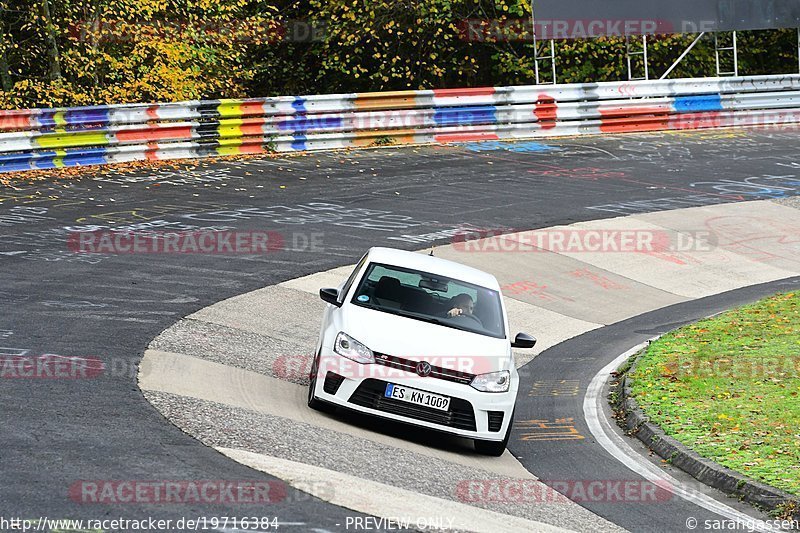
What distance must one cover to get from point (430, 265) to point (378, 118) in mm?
16279

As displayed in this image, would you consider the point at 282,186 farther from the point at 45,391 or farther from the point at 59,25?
the point at 45,391

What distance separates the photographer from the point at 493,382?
10.0m

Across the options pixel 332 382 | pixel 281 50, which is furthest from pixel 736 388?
pixel 281 50

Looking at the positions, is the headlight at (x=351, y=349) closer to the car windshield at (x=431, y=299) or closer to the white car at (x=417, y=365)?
the white car at (x=417, y=365)

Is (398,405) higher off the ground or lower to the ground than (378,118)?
lower

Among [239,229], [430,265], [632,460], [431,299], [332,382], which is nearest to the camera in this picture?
[332,382]

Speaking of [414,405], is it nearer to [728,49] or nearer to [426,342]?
[426,342]

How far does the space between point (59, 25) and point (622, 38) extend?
51.8 feet

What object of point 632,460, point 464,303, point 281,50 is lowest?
point 632,460

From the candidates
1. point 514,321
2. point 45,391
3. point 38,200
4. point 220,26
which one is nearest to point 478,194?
point 514,321

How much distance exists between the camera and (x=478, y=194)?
74.1 feet

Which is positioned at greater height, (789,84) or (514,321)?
(789,84)

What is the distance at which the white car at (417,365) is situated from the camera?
32.0ft

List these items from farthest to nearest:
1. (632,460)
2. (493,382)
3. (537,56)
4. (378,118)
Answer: (537,56) < (378,118) < (632,460) < (493,382)
